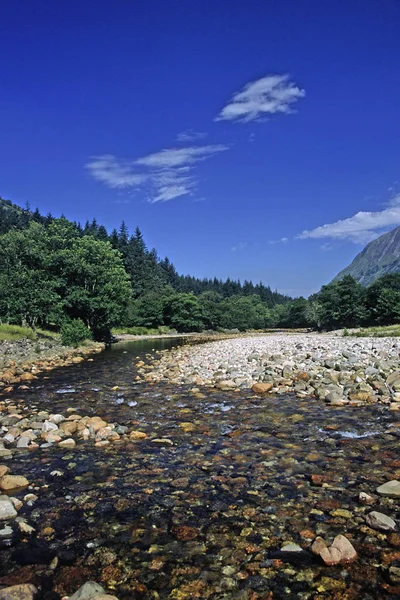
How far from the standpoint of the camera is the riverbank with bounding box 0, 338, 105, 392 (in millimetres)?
16297

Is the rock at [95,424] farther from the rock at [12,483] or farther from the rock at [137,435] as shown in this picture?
the rock at [12,483]

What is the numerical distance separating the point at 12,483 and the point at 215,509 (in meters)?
3.18

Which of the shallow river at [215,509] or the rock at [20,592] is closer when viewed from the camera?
the rock at [20,592]

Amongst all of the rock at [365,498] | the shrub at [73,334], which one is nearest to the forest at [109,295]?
the shrub at [73,334]

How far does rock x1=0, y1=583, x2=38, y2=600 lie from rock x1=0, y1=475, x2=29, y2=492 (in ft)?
8.18

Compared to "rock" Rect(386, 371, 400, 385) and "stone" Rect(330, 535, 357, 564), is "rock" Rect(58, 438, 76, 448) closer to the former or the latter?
"stone" Rect(330, 535, 357, 564)

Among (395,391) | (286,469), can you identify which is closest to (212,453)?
(286,469)

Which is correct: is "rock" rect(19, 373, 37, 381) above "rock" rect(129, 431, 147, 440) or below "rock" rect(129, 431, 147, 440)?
above

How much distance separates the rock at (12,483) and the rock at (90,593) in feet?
9.57

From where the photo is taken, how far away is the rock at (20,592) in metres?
3.35

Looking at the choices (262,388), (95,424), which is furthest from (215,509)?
(262,388)

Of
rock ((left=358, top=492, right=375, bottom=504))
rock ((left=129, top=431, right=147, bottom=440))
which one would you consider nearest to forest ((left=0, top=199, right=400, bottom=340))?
rock ((left=129, top=431, right=147, bottom=440))

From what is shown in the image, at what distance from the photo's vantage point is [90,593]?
10.8 ft

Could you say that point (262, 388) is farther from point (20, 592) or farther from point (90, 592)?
point (20, 592)
